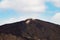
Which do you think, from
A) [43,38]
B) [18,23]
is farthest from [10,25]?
[43,38]

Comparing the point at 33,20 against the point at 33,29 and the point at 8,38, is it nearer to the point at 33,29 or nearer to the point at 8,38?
the point at 33,29

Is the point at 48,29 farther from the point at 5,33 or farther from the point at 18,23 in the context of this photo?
the point at 5,33

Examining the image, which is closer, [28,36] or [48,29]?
[28,36]

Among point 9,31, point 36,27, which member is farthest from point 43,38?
point 9,31

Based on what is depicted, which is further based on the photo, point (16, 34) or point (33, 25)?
point (33, 25)

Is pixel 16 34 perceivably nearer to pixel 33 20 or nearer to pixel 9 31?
pixel 9 31
